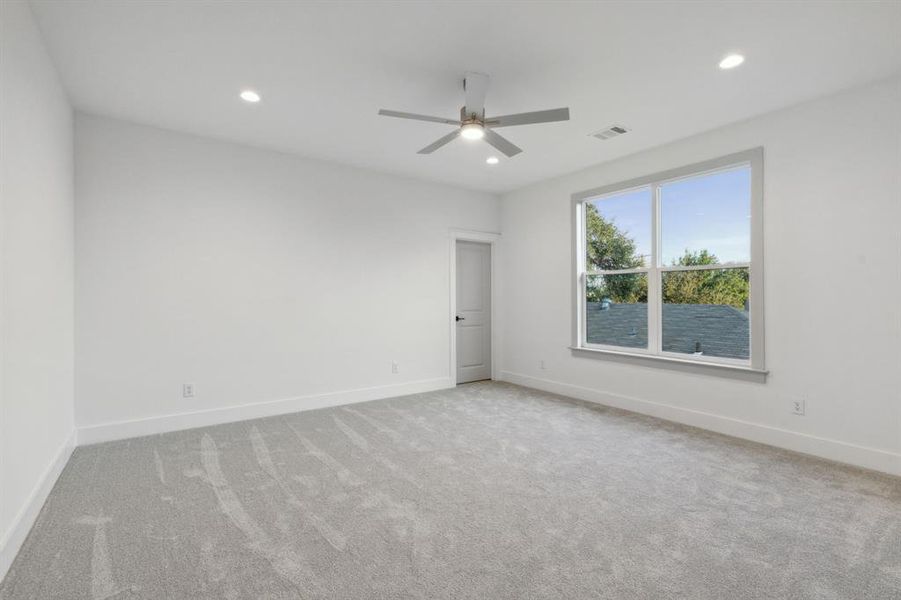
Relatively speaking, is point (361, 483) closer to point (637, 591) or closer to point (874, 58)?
point (637, 591)

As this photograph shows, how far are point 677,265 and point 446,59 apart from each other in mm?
3006

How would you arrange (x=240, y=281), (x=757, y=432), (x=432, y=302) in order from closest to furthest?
(x=757, y=432) → (x=240, y=281) → (x=432, y=302)

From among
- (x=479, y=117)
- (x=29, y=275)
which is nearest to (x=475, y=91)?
(x=479, y=117)

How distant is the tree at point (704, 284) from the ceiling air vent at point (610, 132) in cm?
134

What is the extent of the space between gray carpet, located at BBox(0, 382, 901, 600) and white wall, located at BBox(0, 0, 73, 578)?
29cm

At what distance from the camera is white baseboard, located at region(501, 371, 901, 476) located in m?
2.90

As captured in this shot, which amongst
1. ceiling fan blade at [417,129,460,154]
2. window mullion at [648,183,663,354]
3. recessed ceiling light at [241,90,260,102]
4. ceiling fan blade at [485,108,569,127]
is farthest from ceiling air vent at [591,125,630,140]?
recessed ceiling light at [241,90,260,102]

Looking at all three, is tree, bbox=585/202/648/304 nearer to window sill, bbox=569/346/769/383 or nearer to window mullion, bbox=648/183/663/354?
window mullion, bbox=648/183/663/354

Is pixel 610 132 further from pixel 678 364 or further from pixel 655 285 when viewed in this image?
pixel 678 364

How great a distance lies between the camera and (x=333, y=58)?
2629mm

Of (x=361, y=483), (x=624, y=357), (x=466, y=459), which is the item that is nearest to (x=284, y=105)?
(x=361, y=483)

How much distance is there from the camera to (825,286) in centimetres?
315

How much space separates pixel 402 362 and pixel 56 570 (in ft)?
11.7

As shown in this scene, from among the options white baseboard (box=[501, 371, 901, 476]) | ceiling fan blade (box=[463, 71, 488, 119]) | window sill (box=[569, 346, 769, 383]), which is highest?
ceiling fan blade (box=[463, 71, 488, 119])
